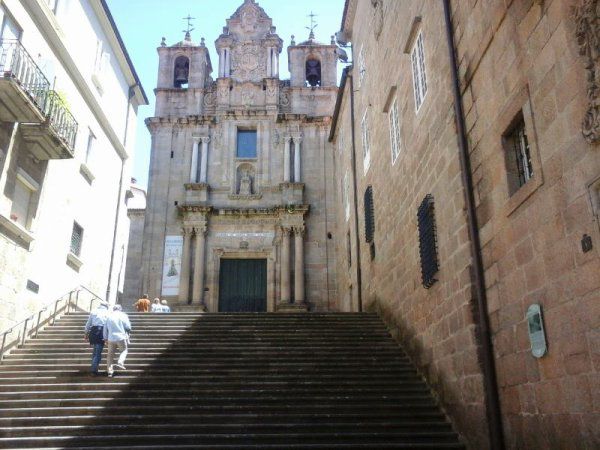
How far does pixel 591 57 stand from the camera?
15.9 feet

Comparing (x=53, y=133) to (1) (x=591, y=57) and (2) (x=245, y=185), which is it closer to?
(1) (x=591, y=57)

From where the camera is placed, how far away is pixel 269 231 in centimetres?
2281

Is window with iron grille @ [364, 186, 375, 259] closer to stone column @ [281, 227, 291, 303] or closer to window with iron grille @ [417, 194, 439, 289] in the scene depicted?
window with iron grille @ [417, 194, 439, 289]

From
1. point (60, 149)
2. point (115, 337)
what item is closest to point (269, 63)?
point (60, 149)

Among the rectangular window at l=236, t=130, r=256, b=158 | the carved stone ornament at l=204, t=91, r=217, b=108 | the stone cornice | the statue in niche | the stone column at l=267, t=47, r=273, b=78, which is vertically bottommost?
the stone cornice

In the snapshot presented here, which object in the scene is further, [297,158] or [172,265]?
[297,158]

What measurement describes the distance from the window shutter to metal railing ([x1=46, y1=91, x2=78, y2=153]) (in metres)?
7.34

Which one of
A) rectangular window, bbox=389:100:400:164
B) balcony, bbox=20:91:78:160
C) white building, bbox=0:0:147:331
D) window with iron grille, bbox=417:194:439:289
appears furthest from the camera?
rectangular window, bbox=389:100:400:164

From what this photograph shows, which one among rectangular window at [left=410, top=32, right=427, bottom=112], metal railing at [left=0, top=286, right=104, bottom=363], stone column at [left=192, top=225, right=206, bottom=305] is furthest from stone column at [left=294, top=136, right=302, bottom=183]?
rectangular window at [left=410, top=32, right=427, bottom=112]

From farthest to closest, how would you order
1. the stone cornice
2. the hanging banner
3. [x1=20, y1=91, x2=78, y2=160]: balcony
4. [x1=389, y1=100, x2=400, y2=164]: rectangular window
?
1. the stone cornice
2. the hanging banner
3. [x1=389, y1=100, x2=400, y2=164]: rectangular window
4. [x1=20, y1=91, x2=78, y2=160]: balcony

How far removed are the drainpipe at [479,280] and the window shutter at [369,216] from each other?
6.45 metres

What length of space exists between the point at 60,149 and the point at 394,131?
735 centimetres

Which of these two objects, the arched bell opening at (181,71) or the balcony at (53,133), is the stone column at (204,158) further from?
the balcony at (53,133)

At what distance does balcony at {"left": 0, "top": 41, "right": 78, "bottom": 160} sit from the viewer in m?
10.7
